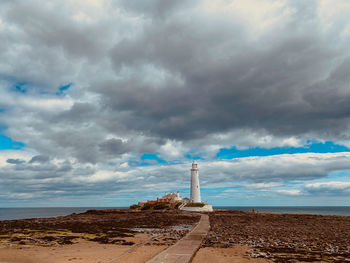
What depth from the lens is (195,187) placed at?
8569 cm

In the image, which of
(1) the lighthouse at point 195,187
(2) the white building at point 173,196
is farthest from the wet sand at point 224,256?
(2) the white building at point 173,196

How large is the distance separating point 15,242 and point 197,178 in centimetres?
6646

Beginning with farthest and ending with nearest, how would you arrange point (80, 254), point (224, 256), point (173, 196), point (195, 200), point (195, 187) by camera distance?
point (173, 196)
point (195, 187)
point (195, 200)
point (80, 254)
point (224, 256)

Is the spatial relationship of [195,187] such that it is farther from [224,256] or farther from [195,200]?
[224,256]

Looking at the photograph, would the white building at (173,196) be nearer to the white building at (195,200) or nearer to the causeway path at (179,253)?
the white building at (195,200)

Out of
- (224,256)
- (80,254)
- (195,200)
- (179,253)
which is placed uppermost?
(195,200)

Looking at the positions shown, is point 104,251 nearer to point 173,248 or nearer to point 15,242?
point 173,248

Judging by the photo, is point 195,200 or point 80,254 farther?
point 195,200

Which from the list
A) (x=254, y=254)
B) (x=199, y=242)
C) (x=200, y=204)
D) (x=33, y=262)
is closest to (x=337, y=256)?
(x=254, y=254)

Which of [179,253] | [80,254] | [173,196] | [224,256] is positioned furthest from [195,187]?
[179,253]

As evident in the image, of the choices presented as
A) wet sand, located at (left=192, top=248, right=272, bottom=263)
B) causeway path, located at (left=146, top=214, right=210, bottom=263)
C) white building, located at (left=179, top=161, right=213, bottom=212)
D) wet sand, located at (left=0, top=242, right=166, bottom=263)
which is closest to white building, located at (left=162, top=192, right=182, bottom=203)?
white building, located at (left=179, top=161, right=213, bottom=212)

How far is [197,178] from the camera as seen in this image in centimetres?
8688

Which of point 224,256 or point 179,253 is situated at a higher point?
point 179,253

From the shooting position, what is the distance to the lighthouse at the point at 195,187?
84.6 metres
